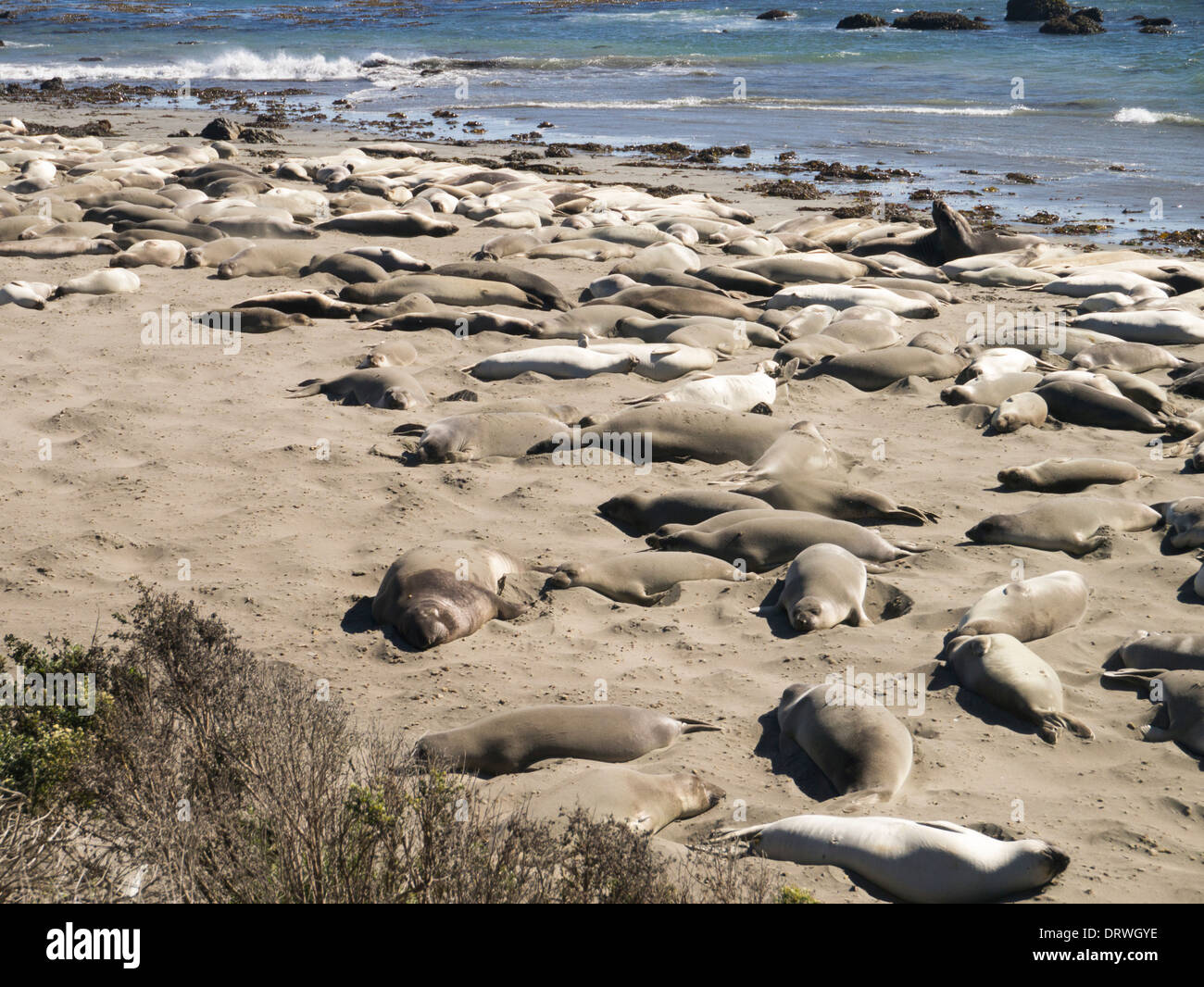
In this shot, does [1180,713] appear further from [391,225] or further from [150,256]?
[391,225]

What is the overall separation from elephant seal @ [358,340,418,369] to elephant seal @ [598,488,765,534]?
2575 mm

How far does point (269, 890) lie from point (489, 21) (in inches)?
1885

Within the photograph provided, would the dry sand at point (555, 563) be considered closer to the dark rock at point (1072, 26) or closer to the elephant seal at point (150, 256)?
the elephant seal at point (150, 256)

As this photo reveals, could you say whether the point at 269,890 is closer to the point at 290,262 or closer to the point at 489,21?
the point at 290,262

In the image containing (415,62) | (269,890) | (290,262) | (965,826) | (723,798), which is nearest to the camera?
(269,890)

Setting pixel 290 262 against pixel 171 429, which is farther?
pixel 290 262

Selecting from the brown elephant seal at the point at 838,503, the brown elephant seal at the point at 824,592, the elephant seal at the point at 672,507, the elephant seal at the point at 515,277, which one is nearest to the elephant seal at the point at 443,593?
the elephant seal at the point at 672,507

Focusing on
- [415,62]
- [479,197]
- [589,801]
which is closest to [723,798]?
[589,801]

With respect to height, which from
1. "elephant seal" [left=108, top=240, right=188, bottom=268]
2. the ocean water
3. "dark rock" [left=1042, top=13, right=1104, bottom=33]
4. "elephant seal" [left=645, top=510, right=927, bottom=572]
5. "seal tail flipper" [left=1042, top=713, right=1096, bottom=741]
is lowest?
"seal tail flipper" [left=1042, top=713, right=1096, bottom=741]

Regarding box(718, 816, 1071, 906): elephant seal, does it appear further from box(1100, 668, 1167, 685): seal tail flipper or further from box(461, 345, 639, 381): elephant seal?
box(461, 345, 639, 381): elephant seal

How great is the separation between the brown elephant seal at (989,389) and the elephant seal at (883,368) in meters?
0.34

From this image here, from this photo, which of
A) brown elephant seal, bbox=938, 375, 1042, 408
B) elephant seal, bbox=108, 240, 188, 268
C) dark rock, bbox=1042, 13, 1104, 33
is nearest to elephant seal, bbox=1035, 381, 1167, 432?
brown elephant seal, bbox=938, 375, 1042, 408

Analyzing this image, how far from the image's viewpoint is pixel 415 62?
32.8 metres

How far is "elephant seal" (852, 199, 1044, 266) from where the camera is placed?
10.5 m
